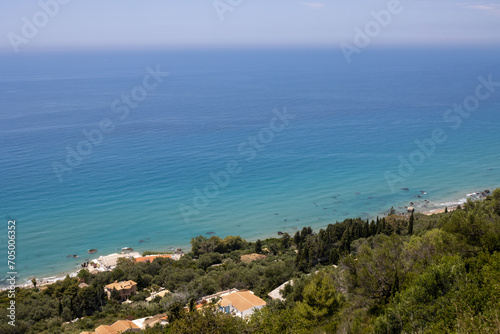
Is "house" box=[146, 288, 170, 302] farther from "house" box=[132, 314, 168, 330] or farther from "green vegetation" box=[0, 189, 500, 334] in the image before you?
"house" box=[132, 314, 168, 330]

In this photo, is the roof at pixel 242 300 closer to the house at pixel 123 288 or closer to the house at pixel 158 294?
the house at pixel 158 294

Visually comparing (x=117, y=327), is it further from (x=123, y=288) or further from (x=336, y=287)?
(x=336, y=287)

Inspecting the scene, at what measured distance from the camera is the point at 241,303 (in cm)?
1752

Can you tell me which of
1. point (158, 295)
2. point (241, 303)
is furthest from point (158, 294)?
point (241, 303)

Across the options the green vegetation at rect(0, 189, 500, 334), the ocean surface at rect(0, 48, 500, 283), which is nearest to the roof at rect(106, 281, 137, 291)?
the green vegetation at rect(0, 189, 500, 334)

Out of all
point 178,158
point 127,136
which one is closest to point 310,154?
point 178,158

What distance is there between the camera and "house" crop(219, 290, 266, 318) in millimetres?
16891

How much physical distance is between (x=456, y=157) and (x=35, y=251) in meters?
45.0

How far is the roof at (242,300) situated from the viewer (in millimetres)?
17250

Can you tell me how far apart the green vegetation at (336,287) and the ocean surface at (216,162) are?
703 cm

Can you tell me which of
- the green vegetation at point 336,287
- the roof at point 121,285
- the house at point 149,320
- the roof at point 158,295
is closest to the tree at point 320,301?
the green vegetation at point 336,287

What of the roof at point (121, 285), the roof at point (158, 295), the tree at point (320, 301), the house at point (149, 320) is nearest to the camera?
the tree at point (320, 301)

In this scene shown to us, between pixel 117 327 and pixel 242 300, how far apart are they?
17.6 ft

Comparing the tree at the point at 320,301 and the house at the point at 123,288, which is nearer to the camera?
the tree at the point at 320,301
